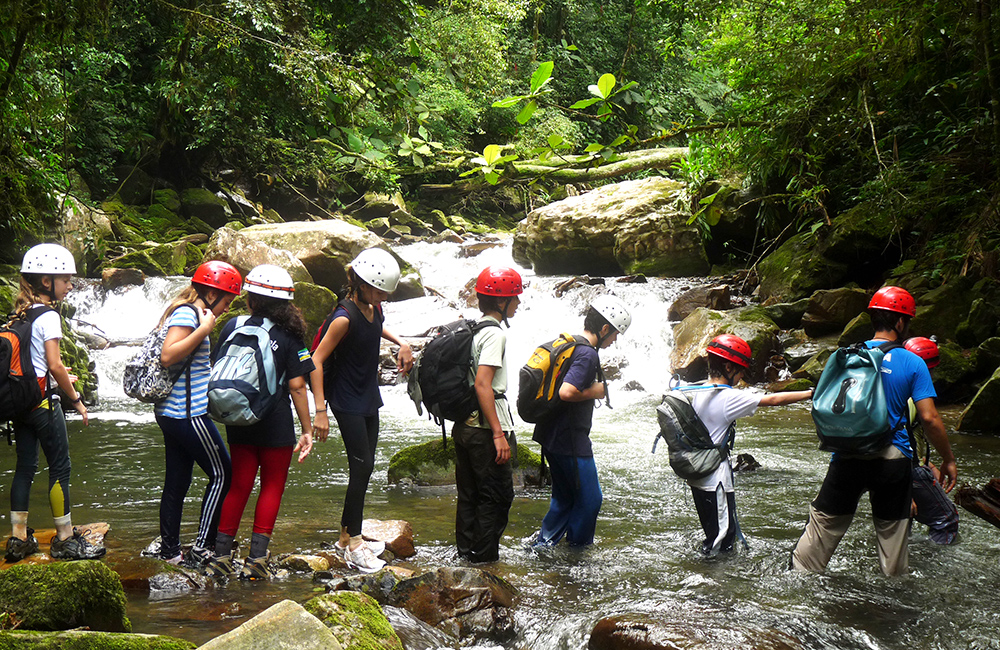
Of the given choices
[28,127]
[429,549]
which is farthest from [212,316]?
[28,127]

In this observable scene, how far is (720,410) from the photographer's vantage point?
14.7 ft

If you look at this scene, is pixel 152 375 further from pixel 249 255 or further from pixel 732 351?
pixel 249 255

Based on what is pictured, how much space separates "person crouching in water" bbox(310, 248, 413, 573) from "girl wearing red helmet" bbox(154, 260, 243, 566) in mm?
577

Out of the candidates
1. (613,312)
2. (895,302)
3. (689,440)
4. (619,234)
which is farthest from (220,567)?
(619,234)

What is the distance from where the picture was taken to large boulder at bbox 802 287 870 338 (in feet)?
39.8

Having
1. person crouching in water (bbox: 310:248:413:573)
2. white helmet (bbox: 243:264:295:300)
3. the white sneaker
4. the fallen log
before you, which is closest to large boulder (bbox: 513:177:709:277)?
the fallen log

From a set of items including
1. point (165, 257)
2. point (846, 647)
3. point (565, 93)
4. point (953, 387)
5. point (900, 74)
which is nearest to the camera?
point (846, 647)

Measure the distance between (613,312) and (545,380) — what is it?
566mm

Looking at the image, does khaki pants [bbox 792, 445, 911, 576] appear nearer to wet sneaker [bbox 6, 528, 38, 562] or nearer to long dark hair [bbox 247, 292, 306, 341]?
long dark hair [bbox 247, 292, 306, 341]

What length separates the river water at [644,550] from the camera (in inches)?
152

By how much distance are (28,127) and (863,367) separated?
978 centimetres

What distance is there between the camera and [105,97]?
18.7 metres

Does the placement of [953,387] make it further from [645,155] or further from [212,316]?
[645,155]

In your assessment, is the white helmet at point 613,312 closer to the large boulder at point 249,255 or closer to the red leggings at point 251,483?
the red leggings at point 251,483
